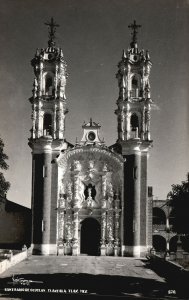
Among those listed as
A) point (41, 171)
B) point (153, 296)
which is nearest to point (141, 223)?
point (41, 171)

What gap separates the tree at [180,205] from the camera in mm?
36531

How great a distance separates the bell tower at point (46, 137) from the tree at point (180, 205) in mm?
11303

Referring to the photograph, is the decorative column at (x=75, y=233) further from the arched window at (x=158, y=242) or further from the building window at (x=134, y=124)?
the arched window at (x=158, y=242)

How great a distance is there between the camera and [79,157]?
148 ft

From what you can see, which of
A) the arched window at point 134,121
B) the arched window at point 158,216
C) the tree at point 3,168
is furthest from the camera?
the arched window at point 158,216

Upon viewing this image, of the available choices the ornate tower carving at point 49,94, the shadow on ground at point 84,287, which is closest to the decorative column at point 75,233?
the ornate tower carving at point 49,94

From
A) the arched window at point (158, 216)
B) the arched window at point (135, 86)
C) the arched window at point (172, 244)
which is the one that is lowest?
the arched window at point (172, 244)

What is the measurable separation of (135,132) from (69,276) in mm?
19821

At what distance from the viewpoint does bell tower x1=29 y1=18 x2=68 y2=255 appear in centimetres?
4359

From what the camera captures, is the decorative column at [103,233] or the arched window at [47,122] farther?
the arched window at [47,122]

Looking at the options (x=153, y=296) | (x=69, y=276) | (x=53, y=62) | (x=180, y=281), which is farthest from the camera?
(x=53, y=62)

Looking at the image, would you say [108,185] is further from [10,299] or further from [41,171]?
[10,299]

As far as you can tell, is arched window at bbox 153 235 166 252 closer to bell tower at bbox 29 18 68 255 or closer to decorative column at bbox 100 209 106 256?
decorative column at bbox 100 209 106 256

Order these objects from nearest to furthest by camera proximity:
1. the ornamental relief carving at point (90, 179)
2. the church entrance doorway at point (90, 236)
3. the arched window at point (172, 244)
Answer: the ornamental relief carving at point (90, 179)
the church entrance doorway at point (90, 236)
the arched window at point (172, 244)
